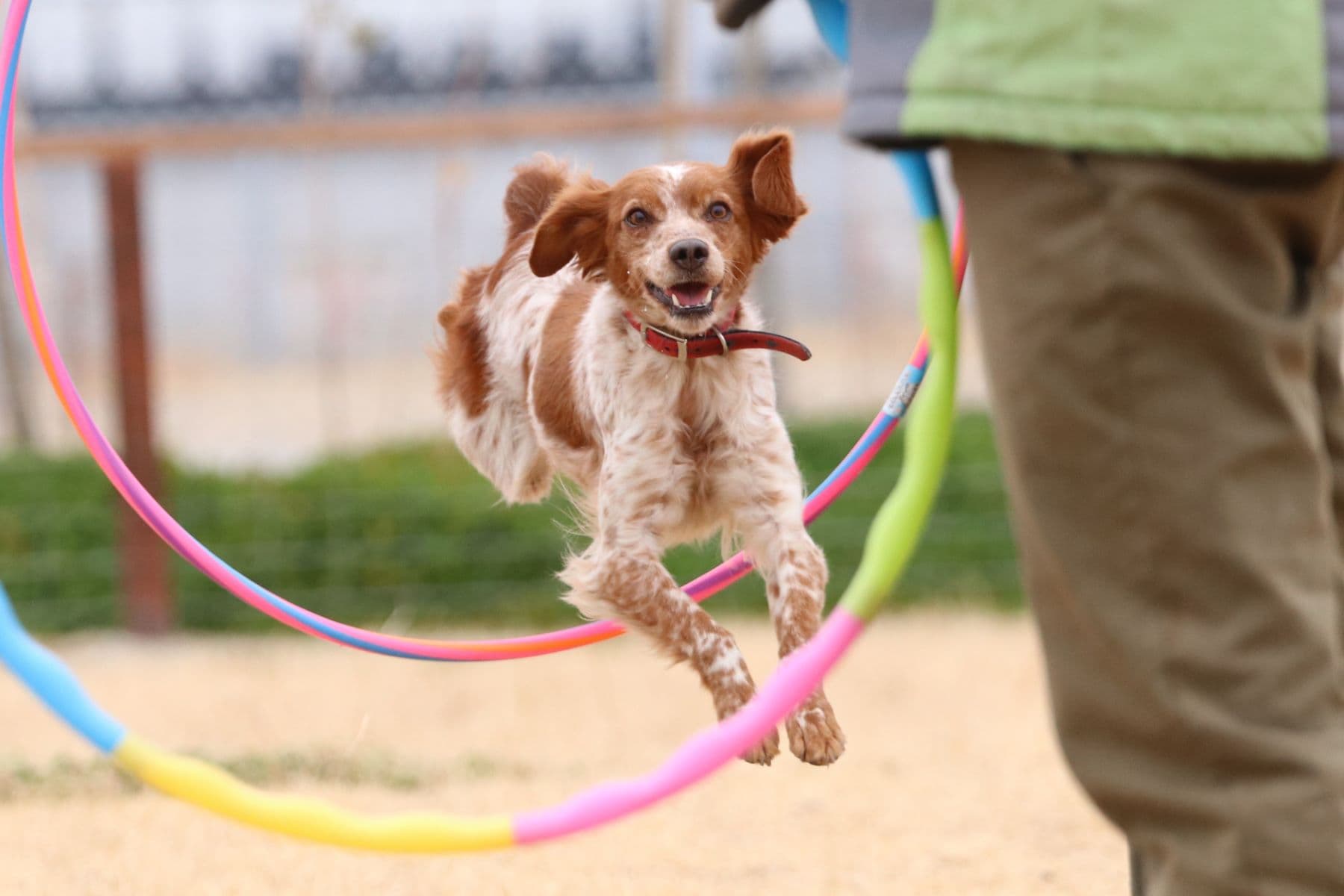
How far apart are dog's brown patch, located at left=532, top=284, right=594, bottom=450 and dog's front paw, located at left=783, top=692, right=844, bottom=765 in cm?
48

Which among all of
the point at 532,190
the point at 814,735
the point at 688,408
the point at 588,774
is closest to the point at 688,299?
the point at 688,408

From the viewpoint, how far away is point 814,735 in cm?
198

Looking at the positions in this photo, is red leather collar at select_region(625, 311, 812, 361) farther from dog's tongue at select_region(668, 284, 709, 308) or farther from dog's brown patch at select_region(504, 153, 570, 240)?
dog's brown patch at select_region(504, 153, 570, 240)

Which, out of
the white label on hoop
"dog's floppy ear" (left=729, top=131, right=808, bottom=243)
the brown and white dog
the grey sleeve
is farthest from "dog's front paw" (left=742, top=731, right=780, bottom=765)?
the grey sleeve

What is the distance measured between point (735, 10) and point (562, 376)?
1.86 ft

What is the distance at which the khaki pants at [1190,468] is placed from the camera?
167 cm

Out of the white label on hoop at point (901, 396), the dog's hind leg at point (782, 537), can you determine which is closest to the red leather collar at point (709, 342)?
the dog's hind leg at point (782, 537)

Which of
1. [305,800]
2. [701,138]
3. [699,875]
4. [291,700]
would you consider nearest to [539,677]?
[291,700]

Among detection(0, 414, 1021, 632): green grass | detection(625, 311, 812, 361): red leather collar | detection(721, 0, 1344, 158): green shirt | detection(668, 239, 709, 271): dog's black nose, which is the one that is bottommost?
detection(0, 414, 1021, 632): green grass

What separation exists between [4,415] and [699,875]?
6.99m

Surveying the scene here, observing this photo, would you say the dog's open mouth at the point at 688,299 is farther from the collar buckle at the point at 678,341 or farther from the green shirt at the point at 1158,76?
the green shirt at the point at 1158,76

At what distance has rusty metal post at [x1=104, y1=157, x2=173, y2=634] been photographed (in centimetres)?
750

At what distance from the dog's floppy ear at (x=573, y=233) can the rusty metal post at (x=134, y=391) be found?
19.3ft

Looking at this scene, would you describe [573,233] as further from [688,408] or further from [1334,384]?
[1334,384]
